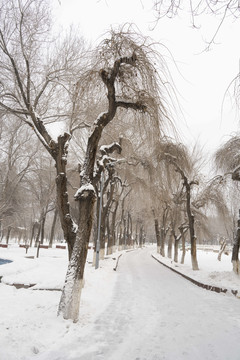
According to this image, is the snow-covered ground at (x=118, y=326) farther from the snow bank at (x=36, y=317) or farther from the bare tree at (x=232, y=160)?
the bare tree at (x=232, y=160)

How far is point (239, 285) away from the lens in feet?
36.2

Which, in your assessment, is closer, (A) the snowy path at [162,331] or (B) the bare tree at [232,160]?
(A) the snowy path at [162,331]

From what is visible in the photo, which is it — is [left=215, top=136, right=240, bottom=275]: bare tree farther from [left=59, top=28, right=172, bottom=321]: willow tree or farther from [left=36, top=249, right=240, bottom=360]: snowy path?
[left=59, top=28, right=172, bottom=321]: willow tree

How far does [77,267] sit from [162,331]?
2232mm

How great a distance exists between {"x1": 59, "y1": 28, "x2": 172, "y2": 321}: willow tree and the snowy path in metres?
1.10

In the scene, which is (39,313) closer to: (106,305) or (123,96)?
(106,305)

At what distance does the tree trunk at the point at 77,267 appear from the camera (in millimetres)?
5734

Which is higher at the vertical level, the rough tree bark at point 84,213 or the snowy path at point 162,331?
the rough tree bark at point 84,213

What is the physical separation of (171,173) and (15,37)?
24.9ft

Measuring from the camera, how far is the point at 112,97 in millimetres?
6512

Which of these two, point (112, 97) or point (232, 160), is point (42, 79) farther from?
point (232, 160)

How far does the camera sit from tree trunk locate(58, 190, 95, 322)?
573 centimetres

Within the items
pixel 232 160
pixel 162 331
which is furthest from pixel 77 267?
pixel 232 160

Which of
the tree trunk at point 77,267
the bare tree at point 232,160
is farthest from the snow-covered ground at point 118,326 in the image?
the bare tree at point 232,160
